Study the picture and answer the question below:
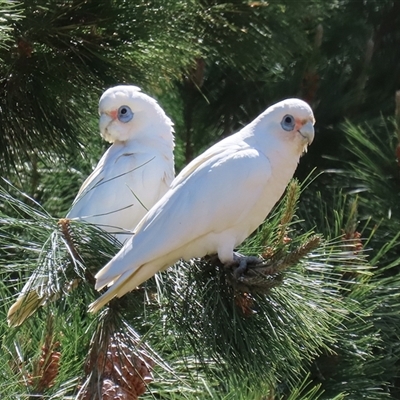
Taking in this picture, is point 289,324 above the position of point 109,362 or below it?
below

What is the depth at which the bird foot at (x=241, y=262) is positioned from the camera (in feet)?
4.98

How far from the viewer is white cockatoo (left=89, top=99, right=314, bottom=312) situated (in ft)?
5.15

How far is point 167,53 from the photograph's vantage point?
2283 millimetres

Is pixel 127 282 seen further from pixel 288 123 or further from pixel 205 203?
pixel 288 123

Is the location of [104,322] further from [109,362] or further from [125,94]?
[125,94]

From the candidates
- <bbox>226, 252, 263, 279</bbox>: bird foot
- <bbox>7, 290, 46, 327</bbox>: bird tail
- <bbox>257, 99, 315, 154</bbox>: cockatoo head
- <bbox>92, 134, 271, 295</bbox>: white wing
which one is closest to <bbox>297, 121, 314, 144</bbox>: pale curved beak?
<bbox>257, 99, 315, 154</bbox>: cockatoo head

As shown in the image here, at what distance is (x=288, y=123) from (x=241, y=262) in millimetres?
392

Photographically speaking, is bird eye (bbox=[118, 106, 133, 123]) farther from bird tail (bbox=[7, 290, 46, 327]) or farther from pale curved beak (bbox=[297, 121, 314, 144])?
bird tail (bbox=[7, 290, 46, 327])

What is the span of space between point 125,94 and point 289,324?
2.71 feet

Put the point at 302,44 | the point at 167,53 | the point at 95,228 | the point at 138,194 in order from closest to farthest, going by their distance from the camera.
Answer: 1. the point at 95,228
2. the point at 138,194
3. the point at 167,53
4. the point at 302,44

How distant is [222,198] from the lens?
1707mm

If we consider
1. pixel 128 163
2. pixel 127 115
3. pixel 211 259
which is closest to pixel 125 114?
pixel 127 115

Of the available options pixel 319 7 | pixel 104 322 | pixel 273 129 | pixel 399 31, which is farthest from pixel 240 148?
pixel 399 31

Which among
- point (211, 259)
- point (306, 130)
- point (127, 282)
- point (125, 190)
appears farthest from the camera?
point (125, 190)
